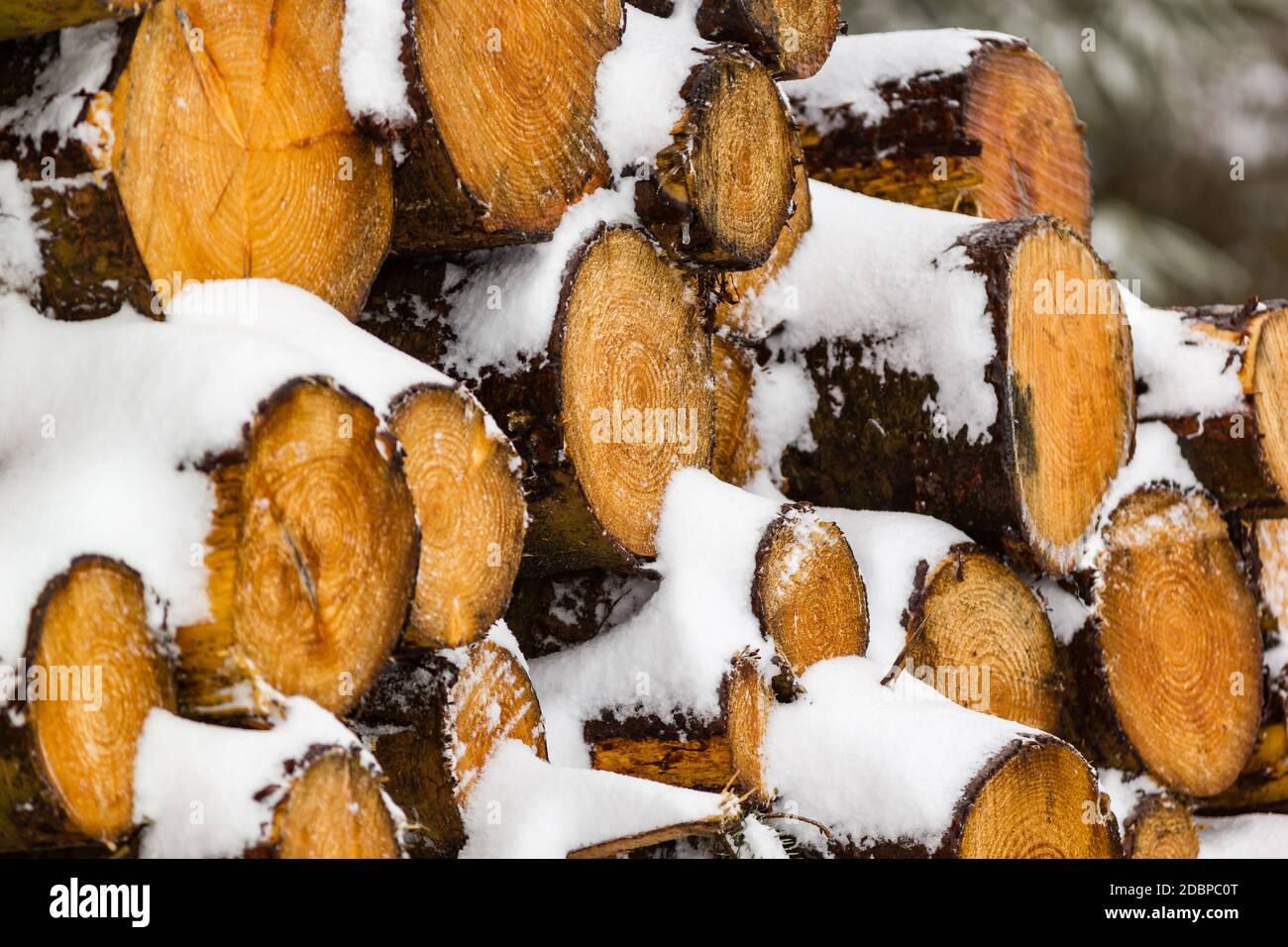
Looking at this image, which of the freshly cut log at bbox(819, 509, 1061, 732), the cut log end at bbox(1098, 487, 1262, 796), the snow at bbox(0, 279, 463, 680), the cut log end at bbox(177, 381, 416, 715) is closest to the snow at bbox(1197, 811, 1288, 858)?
the cut log end at bbox(1098, 487, 1262, 796)

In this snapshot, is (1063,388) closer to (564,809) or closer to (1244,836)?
(1244,836)

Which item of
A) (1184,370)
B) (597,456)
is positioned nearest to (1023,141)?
(1184,370)

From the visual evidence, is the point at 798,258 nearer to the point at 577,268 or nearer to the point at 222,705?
the point at 577,268

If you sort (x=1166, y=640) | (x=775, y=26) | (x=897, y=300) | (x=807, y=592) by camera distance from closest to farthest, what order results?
(x=807, y=592) → (x=775, y=26) → (x=897, y=300) → (x=1166, y=640)

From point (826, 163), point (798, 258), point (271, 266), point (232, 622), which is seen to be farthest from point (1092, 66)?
point (232, 622)

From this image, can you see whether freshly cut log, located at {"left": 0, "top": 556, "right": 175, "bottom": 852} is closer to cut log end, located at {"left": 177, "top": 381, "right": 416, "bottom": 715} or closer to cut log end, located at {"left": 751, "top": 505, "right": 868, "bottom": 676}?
cut log end, located at {"left": 177, "top": 381, "right": 416, "bottom": 715}

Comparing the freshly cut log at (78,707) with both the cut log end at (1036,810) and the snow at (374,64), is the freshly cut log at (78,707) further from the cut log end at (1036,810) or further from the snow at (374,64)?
the cut log end at (1036,810)
